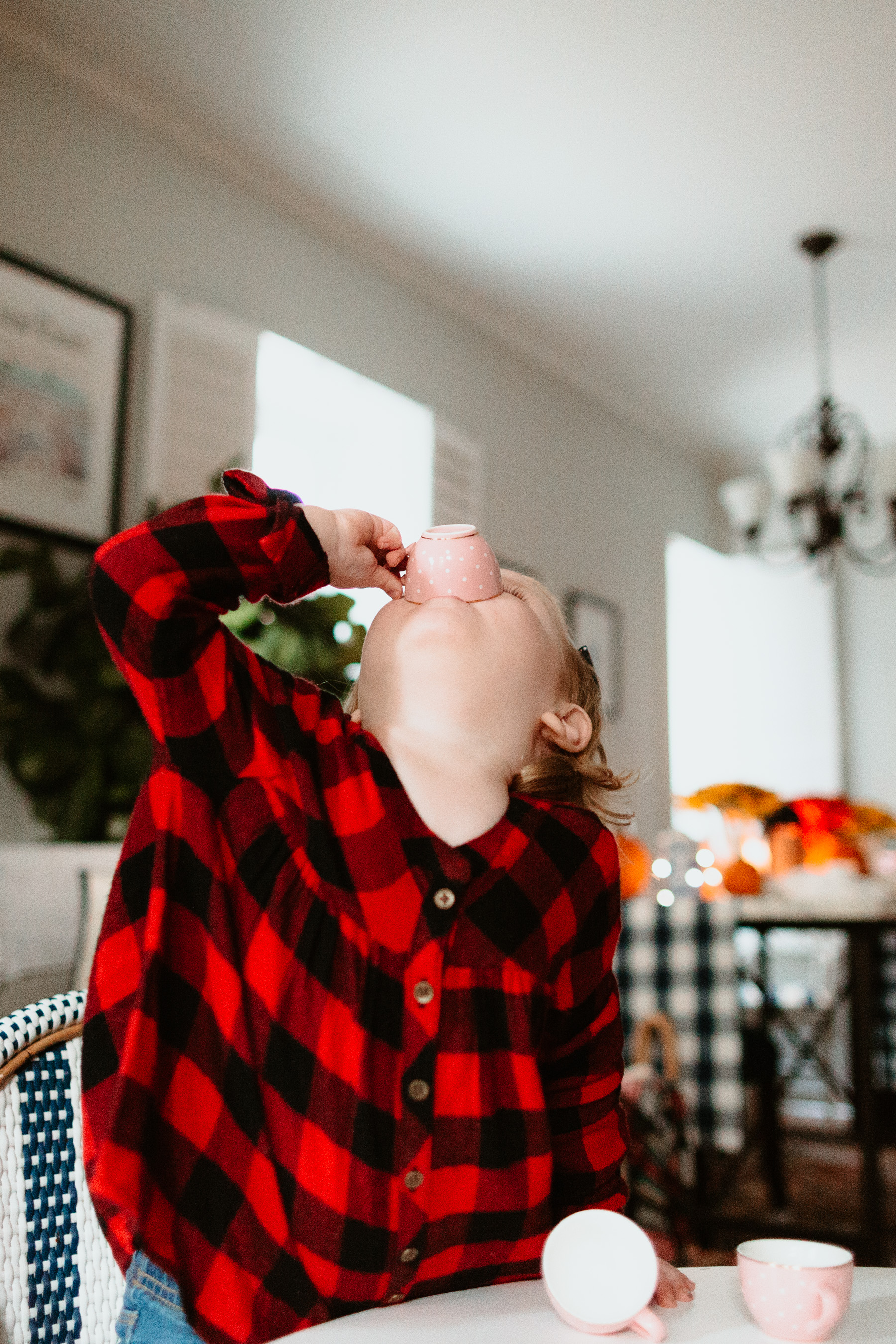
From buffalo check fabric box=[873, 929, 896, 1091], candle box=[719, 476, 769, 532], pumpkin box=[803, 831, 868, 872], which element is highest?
candle box=[719, 476, 769, 532]

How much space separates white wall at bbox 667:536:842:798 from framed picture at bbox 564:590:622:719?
2.28ft

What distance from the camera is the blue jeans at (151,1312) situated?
1.99 ft

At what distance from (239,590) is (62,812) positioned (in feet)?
4.99

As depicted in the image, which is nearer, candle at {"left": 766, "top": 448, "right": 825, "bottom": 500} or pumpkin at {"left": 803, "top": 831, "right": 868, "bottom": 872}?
pumpkin at {"left": 803, "top": 831, "right": 868, "bottom": 872}

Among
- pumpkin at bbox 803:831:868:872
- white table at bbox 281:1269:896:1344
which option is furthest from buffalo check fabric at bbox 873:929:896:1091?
white table at bbox 281:1269:896:1344

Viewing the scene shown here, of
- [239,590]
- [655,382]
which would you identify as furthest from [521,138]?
[239,590]

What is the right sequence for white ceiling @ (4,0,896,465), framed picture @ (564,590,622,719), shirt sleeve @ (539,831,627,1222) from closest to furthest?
1. shirt sleeve @ (539,831,627,1222)
2. white ceiling @ (4,0,896,465)
3. framed picture @ (564,590,622,719)

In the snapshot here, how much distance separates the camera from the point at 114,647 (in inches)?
26.5

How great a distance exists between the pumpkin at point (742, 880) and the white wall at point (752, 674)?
2463 mm

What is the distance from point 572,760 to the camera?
0.81 meters

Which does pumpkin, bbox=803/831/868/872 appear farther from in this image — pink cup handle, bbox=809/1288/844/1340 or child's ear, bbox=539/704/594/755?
pink cup handle, bbox=809/1288/844/1340

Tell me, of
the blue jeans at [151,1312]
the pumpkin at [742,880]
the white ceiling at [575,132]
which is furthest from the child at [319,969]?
the white ceiling at [575,132]

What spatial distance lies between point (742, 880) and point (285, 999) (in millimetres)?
2010

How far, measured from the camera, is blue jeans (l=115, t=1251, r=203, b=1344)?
0.61 metres
